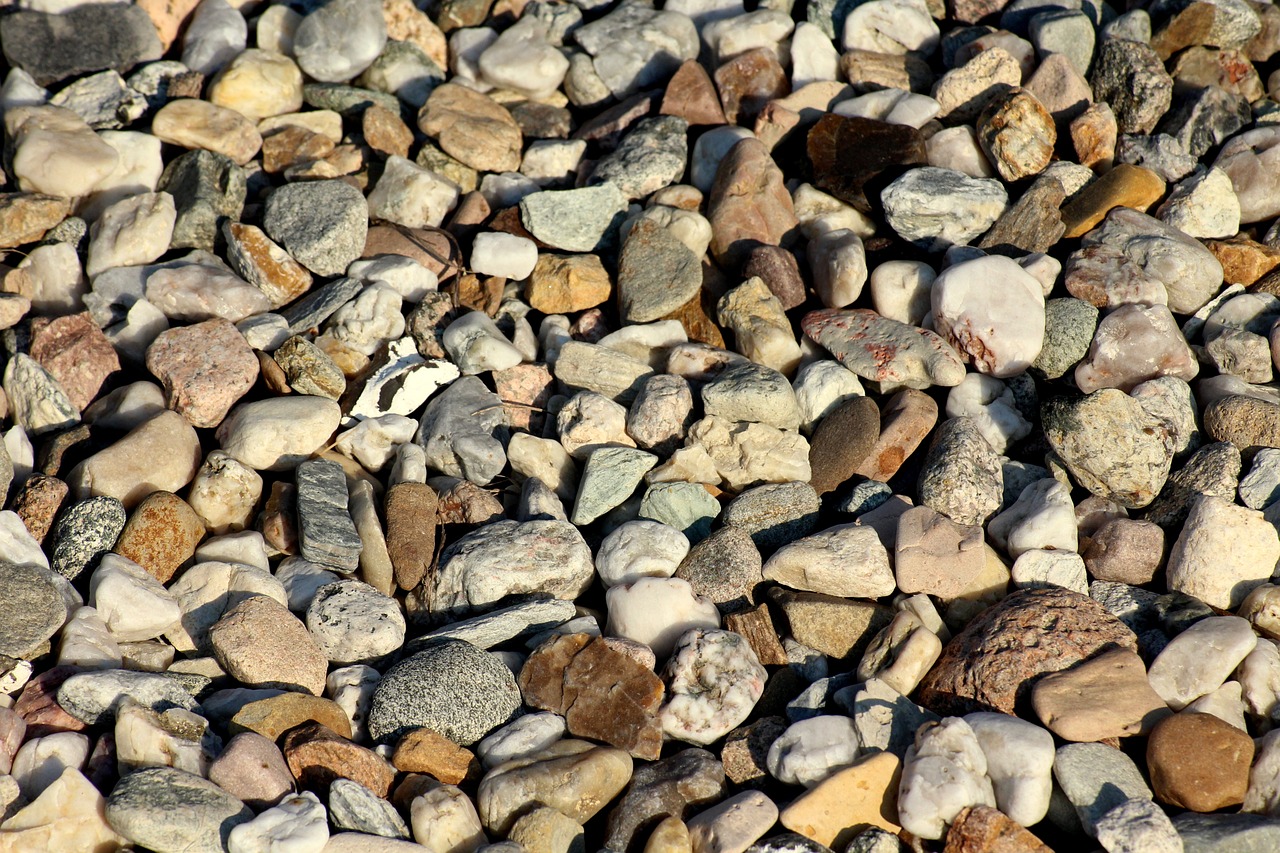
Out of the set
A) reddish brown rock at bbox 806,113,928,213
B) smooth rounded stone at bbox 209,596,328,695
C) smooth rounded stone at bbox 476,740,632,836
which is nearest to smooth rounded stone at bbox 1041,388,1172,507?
reddish brown rock at bbox 806,113,928,213

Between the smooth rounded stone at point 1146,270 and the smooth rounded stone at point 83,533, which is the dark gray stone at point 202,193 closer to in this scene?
the smooth rounded stone at point 83,533

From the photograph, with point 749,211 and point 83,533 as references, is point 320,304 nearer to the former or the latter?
point 83,533

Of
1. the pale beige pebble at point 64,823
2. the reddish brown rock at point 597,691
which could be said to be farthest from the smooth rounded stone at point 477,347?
the pale beige pebble at point 64,823

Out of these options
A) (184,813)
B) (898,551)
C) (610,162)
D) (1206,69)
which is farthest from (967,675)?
(1206,69)

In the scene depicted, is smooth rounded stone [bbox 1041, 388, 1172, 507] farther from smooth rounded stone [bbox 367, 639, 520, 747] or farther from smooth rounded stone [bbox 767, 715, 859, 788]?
smooth rounded stone [bbox 367, 639, 520, 747]

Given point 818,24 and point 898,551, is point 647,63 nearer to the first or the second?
point 818,24

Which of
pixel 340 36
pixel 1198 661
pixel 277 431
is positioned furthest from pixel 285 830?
pixel 340 36
